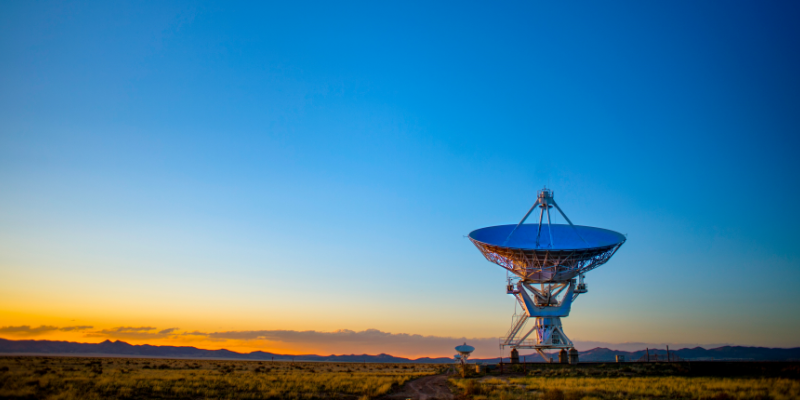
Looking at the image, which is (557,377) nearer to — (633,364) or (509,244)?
(633,364)

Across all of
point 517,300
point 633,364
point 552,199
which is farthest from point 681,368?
point 552,199

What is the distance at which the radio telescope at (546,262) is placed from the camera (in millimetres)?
45812

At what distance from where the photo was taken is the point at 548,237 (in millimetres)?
48625

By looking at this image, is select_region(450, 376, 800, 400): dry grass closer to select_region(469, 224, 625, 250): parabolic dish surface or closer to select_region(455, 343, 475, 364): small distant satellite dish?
select_region(469, 224, 625, 250): parabolic dish surface

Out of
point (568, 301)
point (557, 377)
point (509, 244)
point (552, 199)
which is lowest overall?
point (557, 377)

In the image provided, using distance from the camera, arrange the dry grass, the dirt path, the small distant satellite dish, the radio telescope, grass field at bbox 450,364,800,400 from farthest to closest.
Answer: the small distant satellite dish < the radio telescope < the dirt path < grass field at bbox 450,364,800,400 < the dry grass

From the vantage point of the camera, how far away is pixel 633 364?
4116 centimetres

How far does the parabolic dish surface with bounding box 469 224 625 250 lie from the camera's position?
153 feet

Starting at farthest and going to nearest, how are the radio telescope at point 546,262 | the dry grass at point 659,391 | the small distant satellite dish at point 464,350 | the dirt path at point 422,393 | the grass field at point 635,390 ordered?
the small distant satellite dish at point 464,350 < the radio telescope at point 546,262 < the dirt path at point 422,393 < the grass field at point 635,390 < the dry grass at point 659,391

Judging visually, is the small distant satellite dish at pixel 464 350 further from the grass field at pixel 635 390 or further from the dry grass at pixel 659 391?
the dry grass at pixel 659 391

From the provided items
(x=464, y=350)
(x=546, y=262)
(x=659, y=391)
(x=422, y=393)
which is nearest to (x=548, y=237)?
(x=546, y=262)

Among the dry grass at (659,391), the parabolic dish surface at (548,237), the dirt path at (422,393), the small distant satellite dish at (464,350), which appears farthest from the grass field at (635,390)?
the small distant satellite dish at (464,350)

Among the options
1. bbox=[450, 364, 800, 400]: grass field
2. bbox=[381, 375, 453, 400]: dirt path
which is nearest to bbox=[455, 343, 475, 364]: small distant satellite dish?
bbox=[450, 364, 800, 400]: grass field

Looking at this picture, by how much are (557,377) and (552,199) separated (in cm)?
1971
